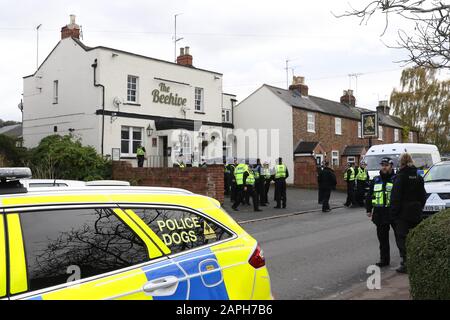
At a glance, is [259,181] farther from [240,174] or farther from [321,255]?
[321,255]

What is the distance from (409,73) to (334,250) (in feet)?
138

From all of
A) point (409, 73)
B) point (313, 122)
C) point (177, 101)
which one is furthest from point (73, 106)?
point (409, 73)

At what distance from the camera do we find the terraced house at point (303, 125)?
30.7 metres

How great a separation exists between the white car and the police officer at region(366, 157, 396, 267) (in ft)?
9.17

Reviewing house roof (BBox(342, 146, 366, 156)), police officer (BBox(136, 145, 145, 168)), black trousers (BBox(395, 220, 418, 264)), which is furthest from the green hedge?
house roof (BBox(342, 146, 366, 156))

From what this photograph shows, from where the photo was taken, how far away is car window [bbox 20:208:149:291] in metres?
2.70

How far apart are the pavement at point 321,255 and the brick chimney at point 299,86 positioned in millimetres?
21623

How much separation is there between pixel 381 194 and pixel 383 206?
0.21 meters

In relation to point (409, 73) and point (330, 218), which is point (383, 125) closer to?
point (409, 73)

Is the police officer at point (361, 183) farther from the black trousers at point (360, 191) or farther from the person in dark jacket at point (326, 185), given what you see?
the person in dark jacket at point (326, 185)

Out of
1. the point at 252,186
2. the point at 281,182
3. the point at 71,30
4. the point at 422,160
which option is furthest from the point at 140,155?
the point at 422,160

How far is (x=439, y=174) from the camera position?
1120 centimetres

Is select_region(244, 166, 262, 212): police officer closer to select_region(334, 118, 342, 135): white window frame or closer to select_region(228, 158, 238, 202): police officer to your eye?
select_region(228, 158, 238, 202): police officer
